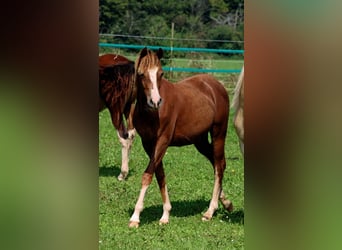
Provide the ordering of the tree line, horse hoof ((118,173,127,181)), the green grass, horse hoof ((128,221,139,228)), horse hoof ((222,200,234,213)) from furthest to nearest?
the tree line, horse hoof ((118,173,127,181)), horse hoof ((222,200,234,213)), horse hoof ((128,221,139,228)), the green grass

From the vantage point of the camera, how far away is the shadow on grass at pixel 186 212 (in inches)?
126

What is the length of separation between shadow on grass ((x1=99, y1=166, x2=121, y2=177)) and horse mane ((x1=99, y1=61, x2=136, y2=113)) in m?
0.54

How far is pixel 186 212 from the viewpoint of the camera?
11.3 feet

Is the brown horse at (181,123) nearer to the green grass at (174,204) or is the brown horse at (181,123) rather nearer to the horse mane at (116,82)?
the green grass at (174,204)

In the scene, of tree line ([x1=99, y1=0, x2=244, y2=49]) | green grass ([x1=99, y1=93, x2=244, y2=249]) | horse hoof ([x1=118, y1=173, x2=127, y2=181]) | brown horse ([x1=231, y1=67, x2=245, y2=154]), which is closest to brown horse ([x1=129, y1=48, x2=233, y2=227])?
green grass ([x1=99, y1=93, x2=244, y2=249])

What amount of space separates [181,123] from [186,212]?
550mm

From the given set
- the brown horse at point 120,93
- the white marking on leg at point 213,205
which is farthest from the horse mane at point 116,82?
the white marking on leg at point 213,205

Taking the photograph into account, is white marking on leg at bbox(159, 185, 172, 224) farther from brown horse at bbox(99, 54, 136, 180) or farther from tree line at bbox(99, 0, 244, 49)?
tree line at bbox(99, 0, 244, 49)

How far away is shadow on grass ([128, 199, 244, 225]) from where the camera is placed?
3.19m

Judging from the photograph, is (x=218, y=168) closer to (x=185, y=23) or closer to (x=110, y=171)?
(x=110, y=171)

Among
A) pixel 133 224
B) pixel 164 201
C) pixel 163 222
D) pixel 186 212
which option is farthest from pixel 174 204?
pixel 133 224

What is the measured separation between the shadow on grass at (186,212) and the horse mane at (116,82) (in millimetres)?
847
